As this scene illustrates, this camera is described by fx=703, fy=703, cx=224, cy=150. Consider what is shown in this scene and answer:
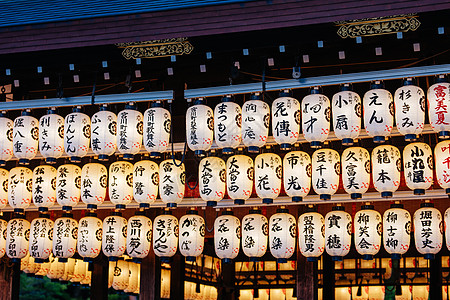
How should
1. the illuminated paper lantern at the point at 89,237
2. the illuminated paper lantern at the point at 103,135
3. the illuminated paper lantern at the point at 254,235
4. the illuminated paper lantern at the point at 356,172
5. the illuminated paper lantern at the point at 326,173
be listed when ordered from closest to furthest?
the illuminated paper lantern at the point at 356,172 < the illuminated paper lantern at the point at 326,173 < the illuminated paper lantern at the point at 254,235 < the illuminated paper lantern at the point at 103,135 < the illuminated paper lantern at the point at 89,237

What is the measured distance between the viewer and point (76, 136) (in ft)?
33.3

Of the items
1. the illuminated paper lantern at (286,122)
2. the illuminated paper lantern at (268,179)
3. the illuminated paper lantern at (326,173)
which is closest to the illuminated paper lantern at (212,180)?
the illuminated paper lantern at (268,179)

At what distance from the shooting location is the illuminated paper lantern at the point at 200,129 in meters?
9.52

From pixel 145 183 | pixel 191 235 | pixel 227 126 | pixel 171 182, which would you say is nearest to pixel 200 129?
pixel 227 126

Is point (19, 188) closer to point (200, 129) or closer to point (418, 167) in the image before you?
point (200, 129)

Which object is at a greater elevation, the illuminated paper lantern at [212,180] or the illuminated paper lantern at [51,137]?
the illuminated paper lantern at [51,137]

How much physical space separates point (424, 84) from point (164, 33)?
4.04m

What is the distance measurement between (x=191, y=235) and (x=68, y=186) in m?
1.98

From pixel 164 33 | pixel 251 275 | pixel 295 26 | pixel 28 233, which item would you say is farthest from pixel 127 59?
pixel 251 275

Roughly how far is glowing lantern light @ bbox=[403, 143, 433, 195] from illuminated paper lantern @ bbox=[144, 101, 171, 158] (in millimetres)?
3274

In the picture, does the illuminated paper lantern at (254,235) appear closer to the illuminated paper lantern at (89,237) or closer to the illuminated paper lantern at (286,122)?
the illuminated paper lantern at (286,122)

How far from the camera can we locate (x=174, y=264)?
1191cm

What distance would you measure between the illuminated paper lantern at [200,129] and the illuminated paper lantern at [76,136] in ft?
5.29

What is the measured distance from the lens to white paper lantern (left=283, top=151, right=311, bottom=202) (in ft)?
30.3
